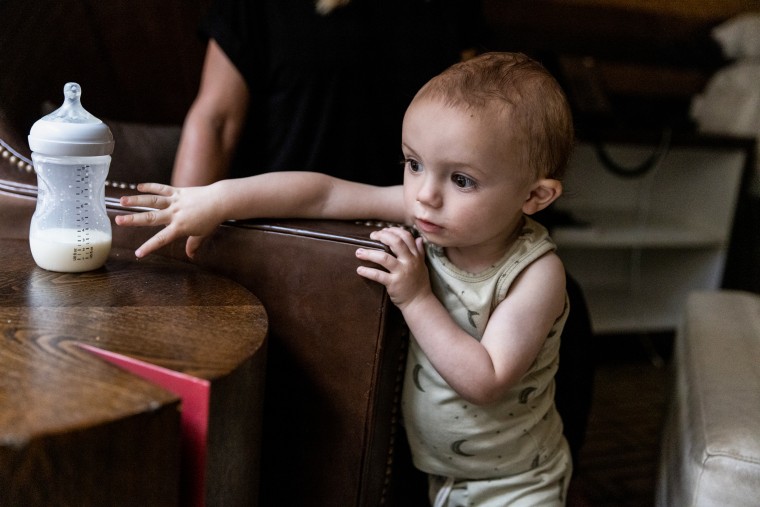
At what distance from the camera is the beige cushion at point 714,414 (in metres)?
0.88

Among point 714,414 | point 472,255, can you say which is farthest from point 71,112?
point 714,414

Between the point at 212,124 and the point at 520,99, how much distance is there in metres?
0.59

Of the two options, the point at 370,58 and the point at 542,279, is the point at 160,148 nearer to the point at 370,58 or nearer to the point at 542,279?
the point at 370,58

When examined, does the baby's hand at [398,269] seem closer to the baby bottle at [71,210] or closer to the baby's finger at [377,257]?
the baby's finger at [377,257]

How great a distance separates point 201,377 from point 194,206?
305 millimetres

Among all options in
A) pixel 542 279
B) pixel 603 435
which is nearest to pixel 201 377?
pixel 542 279

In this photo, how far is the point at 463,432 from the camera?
0.88m

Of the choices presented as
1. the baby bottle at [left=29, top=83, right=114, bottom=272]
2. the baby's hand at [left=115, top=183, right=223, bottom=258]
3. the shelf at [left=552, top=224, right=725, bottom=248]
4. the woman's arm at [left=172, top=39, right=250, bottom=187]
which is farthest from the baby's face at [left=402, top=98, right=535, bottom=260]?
the shelf at [left=552, top=224, right=725, bottom=248]

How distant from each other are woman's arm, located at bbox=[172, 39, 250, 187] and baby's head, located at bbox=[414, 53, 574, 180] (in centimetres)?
48

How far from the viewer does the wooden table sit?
1.78 ft

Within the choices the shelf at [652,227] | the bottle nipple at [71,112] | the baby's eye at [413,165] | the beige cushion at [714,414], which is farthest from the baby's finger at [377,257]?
the shelf at [652,227]

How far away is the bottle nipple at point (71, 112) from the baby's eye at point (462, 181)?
1.32 feet

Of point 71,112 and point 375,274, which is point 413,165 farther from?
point 71,112

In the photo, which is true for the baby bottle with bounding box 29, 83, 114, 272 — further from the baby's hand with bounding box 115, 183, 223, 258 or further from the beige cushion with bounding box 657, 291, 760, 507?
the beige cushion with bounding box 657, 291, 760, 507
